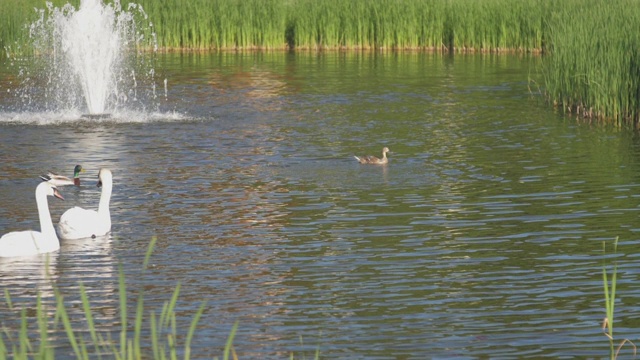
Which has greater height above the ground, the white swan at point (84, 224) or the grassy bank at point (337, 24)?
the grassy bank at point (337, 24)

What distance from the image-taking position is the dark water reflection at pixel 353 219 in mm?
10477

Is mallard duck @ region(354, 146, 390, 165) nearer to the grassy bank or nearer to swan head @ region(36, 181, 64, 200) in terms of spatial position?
swan head @ region(36, 181, 64, 200)

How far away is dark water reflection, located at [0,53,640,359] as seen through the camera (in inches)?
412

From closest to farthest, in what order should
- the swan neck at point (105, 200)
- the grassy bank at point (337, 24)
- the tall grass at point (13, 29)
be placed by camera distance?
1. the swan neck at point (105, 200)
2. the tall grass at point (13, 29)
3. the grassy bank at point (337, 24)

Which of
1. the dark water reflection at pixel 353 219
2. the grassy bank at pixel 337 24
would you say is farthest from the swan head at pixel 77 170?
the grassy bank at pixel 337 24

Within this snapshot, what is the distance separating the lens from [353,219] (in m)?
15.0

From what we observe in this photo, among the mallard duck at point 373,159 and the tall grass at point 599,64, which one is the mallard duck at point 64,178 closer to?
the mallard duck at point 373,159

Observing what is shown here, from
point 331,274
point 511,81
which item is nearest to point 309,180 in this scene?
point 331,274

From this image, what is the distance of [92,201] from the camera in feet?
54.8

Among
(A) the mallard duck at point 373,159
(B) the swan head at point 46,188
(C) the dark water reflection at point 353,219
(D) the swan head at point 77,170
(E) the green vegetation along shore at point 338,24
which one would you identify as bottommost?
(C) the dark water reflection at point 353,219

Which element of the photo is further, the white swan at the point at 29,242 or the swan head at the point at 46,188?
the swan head at the point at 46,188

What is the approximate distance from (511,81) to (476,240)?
17059mm

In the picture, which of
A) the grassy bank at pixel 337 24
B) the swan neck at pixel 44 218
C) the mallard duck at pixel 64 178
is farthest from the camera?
the grassy bank at pixel 337 24

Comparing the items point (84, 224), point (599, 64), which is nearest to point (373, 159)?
point (84, 224)
